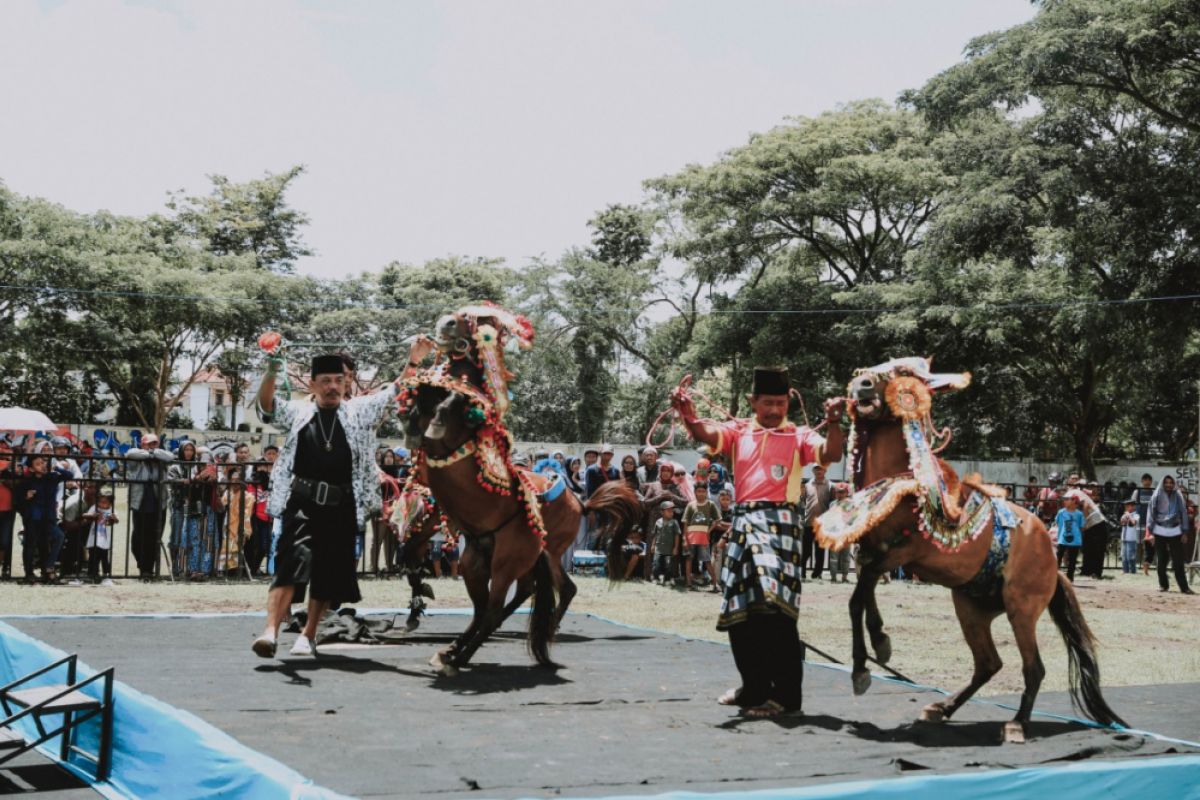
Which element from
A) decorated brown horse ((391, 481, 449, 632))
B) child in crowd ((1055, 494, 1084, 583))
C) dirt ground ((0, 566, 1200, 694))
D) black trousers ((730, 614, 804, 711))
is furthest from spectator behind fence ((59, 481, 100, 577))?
child in crowd ((1055, 494, 1084, 583))

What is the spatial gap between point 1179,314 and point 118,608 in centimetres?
1821

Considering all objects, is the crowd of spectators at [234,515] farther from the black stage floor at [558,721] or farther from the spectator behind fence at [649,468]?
the black stage floor at [558,721]

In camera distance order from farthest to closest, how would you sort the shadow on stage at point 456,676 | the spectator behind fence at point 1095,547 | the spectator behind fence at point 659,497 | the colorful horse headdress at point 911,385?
the spectator behind fence at point 1095,547 → the spectator behind fence at point 659,497 → the shadow on stage at point 456,676 → the colorful horse headdress at point 911,385

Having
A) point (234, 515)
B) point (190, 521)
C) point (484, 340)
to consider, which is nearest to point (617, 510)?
point (484, 340)

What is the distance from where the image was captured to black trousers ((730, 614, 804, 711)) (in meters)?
5.82

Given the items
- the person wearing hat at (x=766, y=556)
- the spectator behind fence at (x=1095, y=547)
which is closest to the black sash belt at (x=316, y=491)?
the person wearing hat at (x=766, y=556)

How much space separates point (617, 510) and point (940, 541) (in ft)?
11.9

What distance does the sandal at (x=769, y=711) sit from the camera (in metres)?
5.71

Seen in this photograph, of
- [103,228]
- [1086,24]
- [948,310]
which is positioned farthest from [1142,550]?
[103,228]

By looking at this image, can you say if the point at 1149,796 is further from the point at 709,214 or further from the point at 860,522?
the point at 709,214

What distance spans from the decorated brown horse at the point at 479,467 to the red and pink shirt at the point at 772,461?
147 centimetres

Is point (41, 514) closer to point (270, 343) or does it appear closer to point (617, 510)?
point (270, 343)

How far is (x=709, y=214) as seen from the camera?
31375 millimetres

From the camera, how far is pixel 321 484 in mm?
6977
